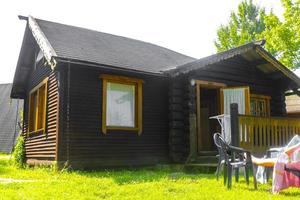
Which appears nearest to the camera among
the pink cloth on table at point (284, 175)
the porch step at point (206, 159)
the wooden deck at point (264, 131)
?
the pink cloth on table at point (284, 175)

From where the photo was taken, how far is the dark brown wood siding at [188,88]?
11398mm

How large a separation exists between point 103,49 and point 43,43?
2.29 m

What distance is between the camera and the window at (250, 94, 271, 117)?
13.9 m

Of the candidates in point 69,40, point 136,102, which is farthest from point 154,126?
point 69,40

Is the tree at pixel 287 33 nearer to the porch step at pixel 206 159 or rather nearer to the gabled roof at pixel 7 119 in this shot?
the porch step at pixel 206 159

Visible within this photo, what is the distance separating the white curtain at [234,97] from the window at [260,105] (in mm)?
1818

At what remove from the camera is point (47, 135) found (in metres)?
10.7

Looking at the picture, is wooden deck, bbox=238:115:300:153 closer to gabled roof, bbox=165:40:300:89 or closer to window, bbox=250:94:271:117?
gabled roof, bbox=165:40:300:89

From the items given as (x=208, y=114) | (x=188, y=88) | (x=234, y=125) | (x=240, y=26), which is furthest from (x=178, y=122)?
(x=240, y=26)

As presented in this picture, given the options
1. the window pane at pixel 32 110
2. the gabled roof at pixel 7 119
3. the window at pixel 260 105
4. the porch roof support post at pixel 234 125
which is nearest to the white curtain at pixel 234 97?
the window at pixel 260 105

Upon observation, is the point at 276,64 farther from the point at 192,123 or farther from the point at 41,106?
the point at 41,106

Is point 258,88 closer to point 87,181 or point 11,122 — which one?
point 87,181

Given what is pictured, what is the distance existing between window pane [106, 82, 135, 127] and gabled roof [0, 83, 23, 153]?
15369 millimetres

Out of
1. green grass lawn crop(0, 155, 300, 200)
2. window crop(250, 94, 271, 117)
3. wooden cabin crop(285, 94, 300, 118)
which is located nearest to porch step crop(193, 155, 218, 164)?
green grass lawn crop(0, 155, 300, 200)
